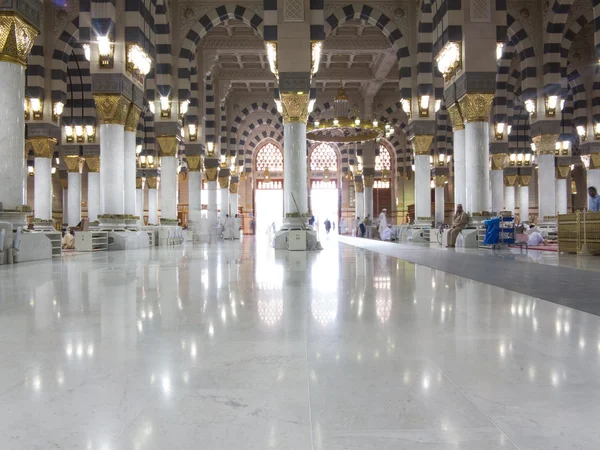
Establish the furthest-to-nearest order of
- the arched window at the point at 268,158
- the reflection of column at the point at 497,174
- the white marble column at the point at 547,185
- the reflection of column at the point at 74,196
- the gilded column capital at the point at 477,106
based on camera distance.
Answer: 1. the arched window at the point at 268,158
2. the reflection of column at the point at 74,196
3. the reflection of column at the point at 497,174
4. the white marble column at the point at 547,185
5. the gilded column capital at the point at 477,106

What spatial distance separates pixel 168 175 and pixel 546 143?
10.2 m

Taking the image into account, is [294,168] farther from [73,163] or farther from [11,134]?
[73,163]

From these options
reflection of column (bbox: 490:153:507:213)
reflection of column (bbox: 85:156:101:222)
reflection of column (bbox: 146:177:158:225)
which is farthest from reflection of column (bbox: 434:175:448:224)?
reflection of column (bbox: 85:156:101:222)

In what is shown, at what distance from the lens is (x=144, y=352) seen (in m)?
1.78

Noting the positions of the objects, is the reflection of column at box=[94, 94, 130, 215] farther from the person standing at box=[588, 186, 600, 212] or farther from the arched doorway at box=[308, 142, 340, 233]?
the arched doorway at box=[308, 142, 340, 233]

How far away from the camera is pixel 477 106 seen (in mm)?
9398

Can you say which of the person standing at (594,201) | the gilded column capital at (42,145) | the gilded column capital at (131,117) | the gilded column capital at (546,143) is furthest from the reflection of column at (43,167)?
the gilded column capital at (546,143)

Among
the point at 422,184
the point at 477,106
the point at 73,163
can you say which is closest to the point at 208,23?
the point at 73,163

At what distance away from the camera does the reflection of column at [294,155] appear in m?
9.59

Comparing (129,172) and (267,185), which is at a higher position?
(267,185)

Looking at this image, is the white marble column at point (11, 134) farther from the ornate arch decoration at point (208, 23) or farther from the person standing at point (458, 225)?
the person standing at point (458, 225)

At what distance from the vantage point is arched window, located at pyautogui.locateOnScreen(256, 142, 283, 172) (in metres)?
27.5

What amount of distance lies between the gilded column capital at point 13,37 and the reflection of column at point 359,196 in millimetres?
17247

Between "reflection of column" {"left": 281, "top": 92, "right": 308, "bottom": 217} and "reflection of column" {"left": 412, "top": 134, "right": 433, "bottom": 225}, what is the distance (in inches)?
180
